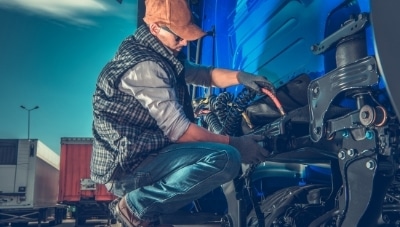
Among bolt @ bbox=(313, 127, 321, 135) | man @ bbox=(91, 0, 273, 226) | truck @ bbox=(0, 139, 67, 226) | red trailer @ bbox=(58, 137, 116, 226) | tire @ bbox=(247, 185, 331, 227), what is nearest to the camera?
bolt @ bbox=(313, 127, 321, 135)

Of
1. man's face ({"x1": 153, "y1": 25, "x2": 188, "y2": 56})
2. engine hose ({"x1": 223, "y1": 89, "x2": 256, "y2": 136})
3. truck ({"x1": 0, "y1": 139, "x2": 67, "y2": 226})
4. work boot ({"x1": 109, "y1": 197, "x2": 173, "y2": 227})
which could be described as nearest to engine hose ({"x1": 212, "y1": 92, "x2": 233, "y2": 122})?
engine hose ({"x1": 223, "y1": 89, "x2": 256, "y2": 136})

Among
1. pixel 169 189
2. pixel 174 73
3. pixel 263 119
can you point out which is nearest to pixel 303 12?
pixel 263 119

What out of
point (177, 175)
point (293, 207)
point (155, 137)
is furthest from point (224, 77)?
point (293, 207)

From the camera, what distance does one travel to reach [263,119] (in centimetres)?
260

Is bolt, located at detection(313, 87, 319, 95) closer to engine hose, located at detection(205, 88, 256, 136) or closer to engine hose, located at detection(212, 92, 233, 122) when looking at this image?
engine hose, located at detection(205, 88, 256, 136)

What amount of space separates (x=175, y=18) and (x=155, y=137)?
0.67 meters

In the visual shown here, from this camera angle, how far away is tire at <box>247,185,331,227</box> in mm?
2240

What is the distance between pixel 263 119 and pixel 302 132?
34 cm

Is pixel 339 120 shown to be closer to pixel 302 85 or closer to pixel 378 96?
pixel 378 96

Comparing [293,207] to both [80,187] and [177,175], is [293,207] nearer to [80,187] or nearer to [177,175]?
[177,175]

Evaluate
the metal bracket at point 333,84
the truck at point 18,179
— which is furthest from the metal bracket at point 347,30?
the truck at point 18,179

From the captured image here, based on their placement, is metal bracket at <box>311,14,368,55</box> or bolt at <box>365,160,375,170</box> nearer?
bolt at <box>365,160,375,170</box>

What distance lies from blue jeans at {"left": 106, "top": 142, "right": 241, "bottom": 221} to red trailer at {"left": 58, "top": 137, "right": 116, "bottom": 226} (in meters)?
11.8

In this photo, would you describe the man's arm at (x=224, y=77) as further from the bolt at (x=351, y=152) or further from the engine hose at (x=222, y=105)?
the bolt at (x=351, y=152)
